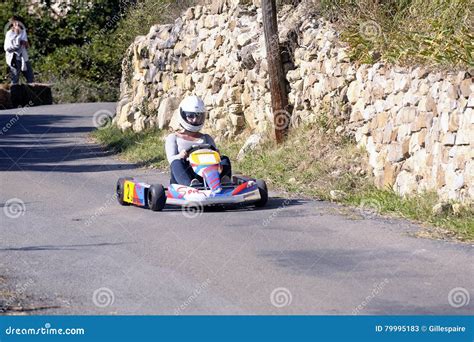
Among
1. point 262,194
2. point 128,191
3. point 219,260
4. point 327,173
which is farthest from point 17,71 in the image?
point 219,260

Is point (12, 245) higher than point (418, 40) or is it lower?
lower

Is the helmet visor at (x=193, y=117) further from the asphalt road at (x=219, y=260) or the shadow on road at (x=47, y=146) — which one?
the shadow on road at (x=47, y=146)

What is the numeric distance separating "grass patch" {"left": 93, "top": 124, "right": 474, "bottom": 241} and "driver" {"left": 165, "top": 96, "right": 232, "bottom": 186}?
5.33ft

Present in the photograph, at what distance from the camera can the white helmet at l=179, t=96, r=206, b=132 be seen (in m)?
16.0

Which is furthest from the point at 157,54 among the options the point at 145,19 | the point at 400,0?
the point at 400,0

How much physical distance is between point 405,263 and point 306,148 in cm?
741

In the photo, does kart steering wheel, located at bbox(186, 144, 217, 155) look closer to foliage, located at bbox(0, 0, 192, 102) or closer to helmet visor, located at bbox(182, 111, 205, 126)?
helmet visor, located at bbox(182, 111, 205, 126)

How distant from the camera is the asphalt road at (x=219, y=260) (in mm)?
9664

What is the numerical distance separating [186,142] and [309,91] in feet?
13.5

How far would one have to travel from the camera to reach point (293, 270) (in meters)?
11.0

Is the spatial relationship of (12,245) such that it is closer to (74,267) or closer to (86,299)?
(74,267)

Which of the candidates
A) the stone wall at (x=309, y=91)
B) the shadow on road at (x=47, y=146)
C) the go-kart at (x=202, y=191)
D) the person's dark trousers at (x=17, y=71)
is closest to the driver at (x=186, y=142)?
the go-kart at (x=202, y=191)

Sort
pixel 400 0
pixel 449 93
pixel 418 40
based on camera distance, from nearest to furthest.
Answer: pixel 449 93
pixel 418 40
pixel 400 0

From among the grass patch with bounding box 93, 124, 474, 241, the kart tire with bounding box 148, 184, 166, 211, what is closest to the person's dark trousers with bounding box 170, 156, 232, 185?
the kart tire with bounding box 148, 184, 166, 211
